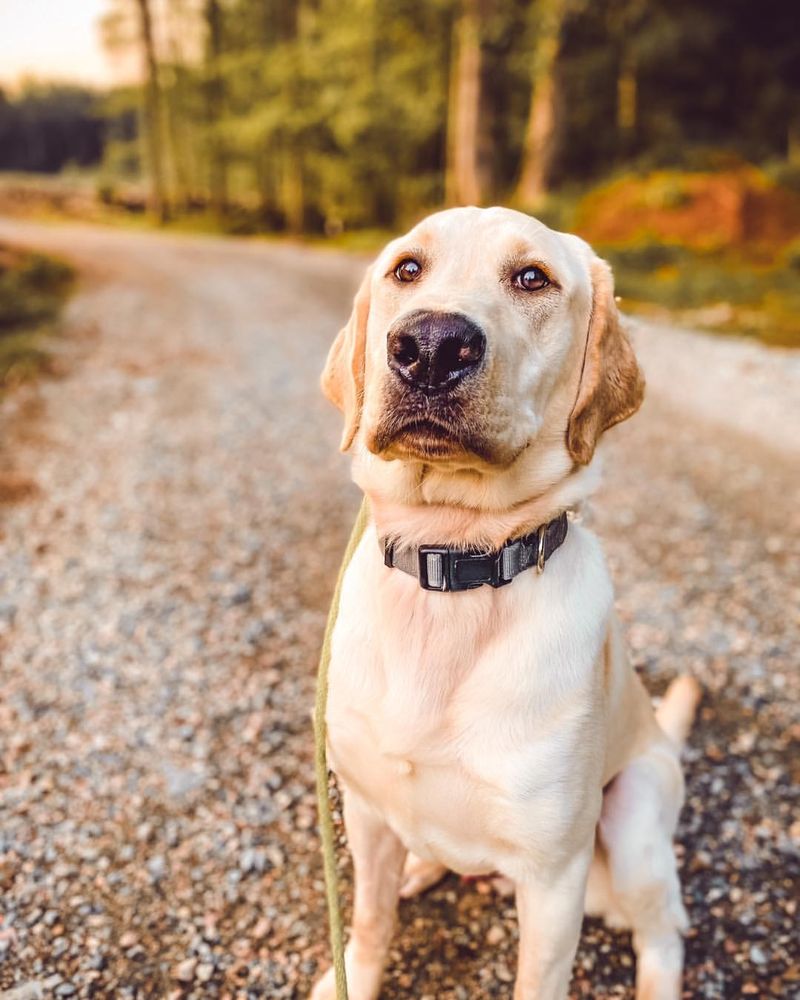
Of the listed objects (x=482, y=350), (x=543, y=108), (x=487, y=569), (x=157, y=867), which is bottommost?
(x=157, y=867)

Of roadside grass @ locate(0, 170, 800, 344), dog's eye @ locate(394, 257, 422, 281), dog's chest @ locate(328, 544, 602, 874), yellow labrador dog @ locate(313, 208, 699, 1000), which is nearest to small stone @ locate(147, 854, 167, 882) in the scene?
yellow labrador dog @ locate(313, 208, 699, 1000)

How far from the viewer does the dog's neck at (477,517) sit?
6.56 feet

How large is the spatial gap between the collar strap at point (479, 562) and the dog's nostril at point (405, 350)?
0.48m

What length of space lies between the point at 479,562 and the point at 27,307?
33.8 feet

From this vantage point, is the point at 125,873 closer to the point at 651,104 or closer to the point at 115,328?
the point at 115,328

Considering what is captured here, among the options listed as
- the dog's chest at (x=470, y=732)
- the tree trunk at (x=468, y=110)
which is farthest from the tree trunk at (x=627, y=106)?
the dog's chest at (x=470, y=732)

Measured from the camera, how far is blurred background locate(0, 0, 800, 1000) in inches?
105

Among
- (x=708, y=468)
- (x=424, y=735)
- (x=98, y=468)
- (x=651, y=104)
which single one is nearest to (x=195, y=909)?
(x=424, y=735)

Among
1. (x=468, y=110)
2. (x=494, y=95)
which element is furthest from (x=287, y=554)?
(x=494, y=95)

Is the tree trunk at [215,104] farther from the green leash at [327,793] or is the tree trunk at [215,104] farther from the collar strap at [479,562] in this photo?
the collar strap at [479,562]

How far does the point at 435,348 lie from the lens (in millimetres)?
1742

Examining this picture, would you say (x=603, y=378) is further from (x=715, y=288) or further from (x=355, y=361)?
(x=715, y=288)

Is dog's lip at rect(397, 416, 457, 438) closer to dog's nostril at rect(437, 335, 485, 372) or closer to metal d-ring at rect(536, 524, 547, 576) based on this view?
dog's nostril at rect(437, 335, 485, 372)

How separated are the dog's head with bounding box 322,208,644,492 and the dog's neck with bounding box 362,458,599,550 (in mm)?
83
